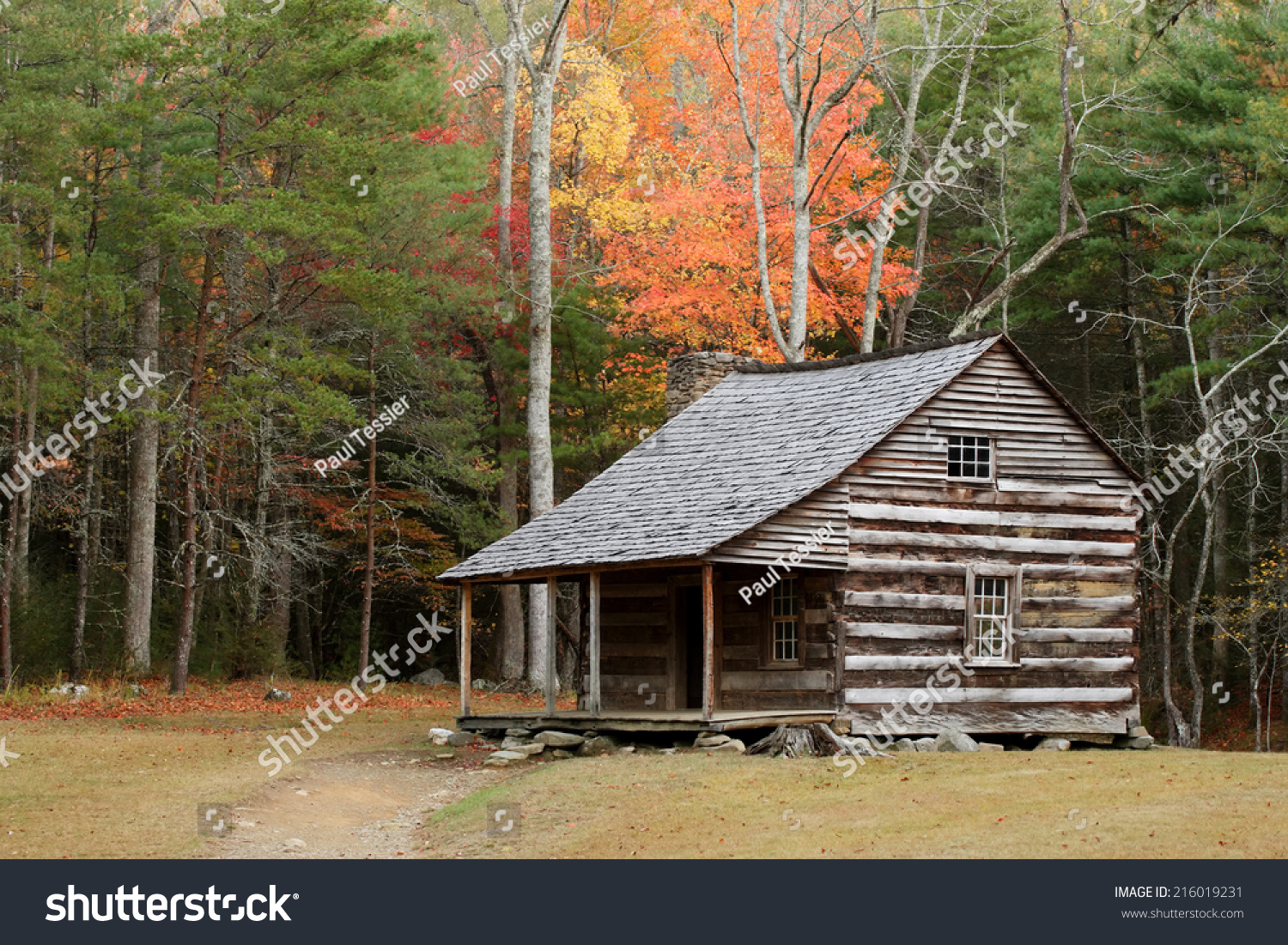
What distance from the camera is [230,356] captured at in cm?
2777

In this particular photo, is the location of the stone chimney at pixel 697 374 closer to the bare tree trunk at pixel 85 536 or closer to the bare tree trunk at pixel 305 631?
the bare tree trunk at pixel 85 536

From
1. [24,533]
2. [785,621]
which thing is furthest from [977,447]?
[24,533]

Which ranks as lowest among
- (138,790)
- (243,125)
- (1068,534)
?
(138,790)

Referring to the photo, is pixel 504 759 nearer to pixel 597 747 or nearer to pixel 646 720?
pixel 597 747

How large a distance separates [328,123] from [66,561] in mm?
12777

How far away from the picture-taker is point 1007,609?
20.1 m

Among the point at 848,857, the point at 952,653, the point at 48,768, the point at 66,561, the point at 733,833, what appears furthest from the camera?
the point at 66,561

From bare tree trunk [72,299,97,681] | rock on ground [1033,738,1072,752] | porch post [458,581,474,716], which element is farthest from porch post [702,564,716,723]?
bare tree trunk [72,299,97,681]

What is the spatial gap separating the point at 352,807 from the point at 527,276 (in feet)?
64.8

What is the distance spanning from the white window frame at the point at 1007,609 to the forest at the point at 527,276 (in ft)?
21.5

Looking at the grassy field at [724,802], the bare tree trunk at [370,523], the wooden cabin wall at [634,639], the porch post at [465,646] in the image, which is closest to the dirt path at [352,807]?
the grassy field at [724,802]

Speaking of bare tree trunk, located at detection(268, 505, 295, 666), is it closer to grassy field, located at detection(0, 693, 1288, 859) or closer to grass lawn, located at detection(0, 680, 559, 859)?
grass lawn, located at detection(0, 680, 559, 859)

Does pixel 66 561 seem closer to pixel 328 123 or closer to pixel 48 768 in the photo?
pixel 328 123
